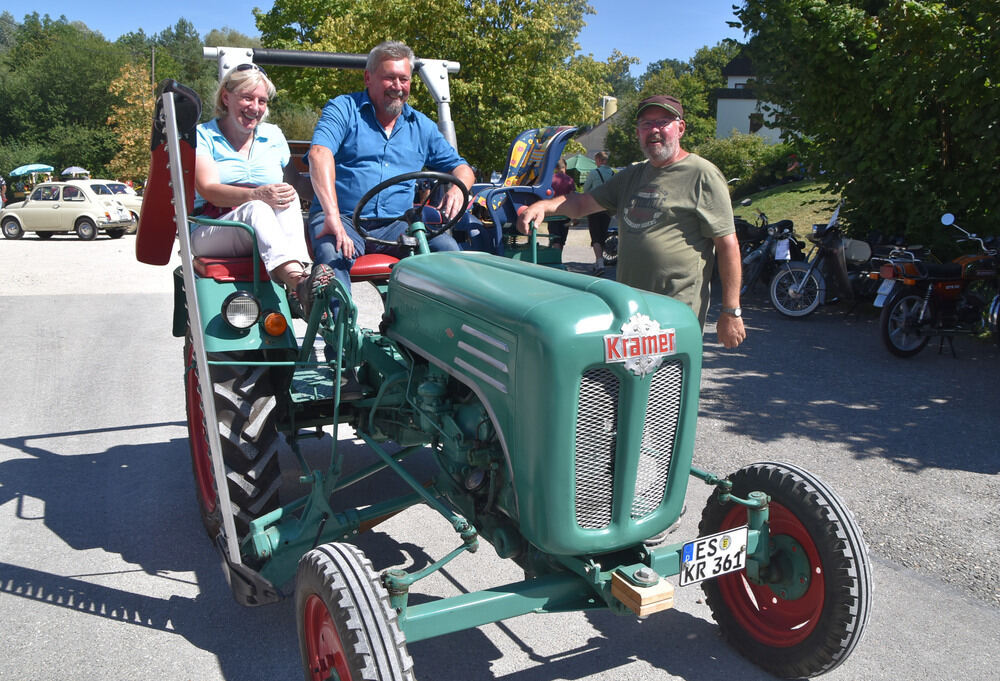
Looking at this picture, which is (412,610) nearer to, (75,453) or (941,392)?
(75,453)

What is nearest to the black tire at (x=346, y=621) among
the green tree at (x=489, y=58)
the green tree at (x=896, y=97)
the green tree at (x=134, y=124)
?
the green tree at (x=896, y=97)

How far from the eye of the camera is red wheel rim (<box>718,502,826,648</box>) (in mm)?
2658

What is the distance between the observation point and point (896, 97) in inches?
317

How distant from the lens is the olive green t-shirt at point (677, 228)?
3479 mm

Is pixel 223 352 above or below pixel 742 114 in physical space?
below

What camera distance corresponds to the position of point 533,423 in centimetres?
214

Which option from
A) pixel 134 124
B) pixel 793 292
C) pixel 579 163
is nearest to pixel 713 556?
pixel 793 292

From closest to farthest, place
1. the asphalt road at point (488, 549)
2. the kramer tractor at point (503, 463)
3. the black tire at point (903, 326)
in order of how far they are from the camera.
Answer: the kramer tractor at point (503, 463) → the asphalt road at point (488, 549) → the black tire at point (903, 326)

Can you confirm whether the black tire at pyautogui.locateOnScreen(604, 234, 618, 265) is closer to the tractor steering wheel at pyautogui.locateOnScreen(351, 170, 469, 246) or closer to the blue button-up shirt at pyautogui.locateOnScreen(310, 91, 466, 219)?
the blue button-up shirt at pyautogui.locateOnScreen(310, 91, 466, 219)

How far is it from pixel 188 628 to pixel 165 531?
0.92 m

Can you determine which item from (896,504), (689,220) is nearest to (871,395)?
(896,504)

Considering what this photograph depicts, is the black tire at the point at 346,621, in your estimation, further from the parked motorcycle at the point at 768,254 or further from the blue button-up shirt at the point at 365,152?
the parked motorcycle at the point at 768,254

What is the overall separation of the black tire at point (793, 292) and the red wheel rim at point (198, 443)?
6987mm

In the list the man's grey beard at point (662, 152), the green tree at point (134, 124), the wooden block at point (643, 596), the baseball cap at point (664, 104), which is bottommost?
the wooden block at point (643, 596)
